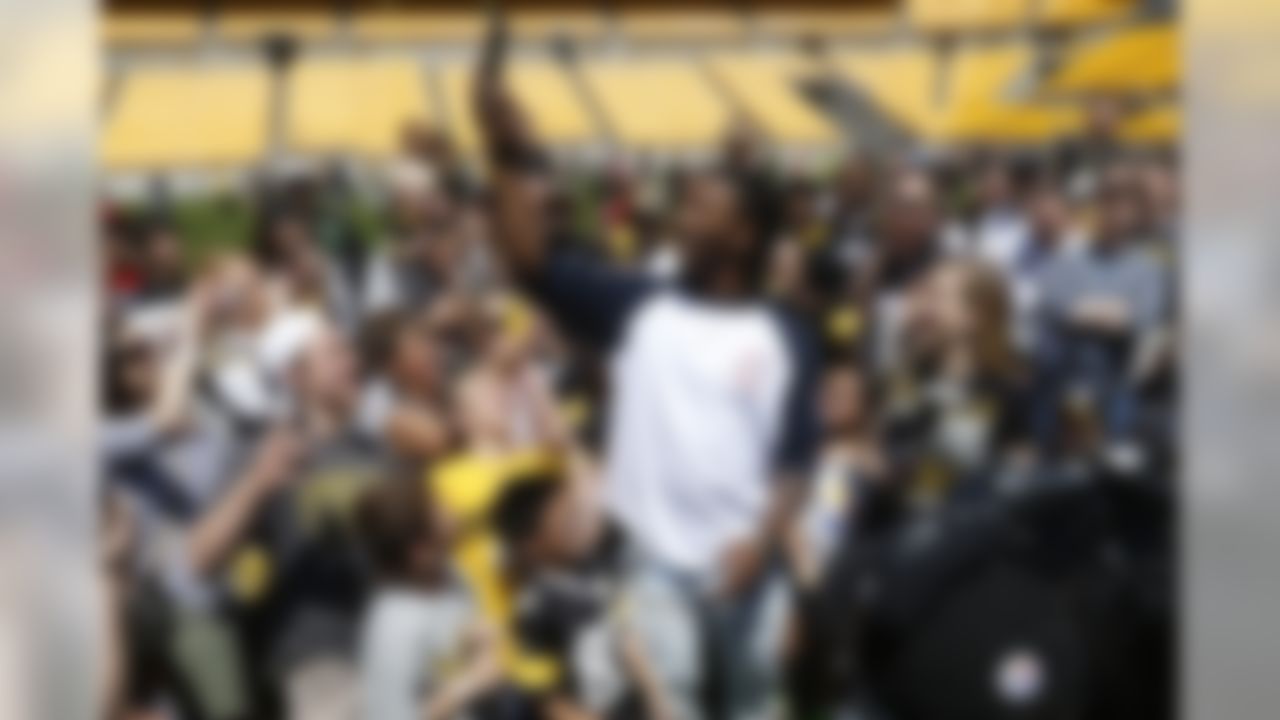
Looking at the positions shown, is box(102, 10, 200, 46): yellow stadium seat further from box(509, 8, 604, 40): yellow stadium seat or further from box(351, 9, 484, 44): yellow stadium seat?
box(509, 8, 604, 40): yellow stadium seat

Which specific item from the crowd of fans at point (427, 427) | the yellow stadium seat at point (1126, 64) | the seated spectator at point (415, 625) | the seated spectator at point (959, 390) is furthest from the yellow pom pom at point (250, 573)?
the yellow stadium seat at point (1126, 64)

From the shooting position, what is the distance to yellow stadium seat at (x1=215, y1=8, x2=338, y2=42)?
297 cm

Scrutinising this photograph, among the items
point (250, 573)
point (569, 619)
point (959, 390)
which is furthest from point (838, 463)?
point (250, 573)

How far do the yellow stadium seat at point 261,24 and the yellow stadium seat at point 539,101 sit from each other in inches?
6.2

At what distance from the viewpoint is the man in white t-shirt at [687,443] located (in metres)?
3.00

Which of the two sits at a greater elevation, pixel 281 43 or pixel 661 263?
pixel 281 43

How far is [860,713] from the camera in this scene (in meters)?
3.03

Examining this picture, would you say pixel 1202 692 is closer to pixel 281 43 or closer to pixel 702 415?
pixel 702 415

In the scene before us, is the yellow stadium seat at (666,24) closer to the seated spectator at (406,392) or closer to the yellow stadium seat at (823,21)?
the yellow stadium seat at (823,21)

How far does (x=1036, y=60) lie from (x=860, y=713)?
760 mm

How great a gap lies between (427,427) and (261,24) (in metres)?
0.48

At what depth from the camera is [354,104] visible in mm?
2992

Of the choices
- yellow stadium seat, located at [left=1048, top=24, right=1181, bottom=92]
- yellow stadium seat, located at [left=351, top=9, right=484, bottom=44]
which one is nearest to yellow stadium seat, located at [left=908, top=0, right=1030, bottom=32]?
yellow stadium seat, located at [left=1048, top=24, right=1181, bottom=92]

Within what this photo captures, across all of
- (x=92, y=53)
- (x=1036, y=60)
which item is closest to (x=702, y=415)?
(x=1036, y=60)
